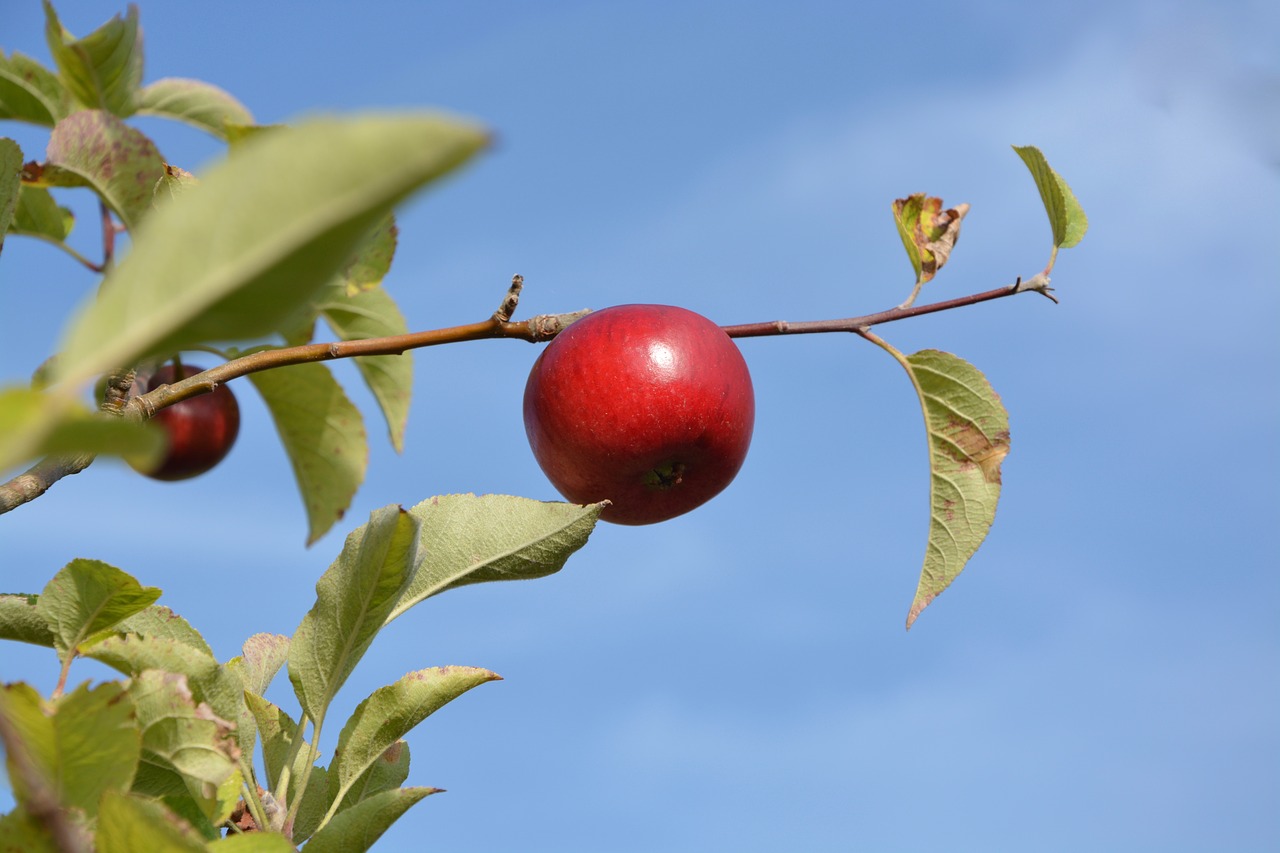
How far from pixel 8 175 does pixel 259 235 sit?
1.06m

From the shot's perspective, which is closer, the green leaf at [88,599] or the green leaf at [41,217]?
the green leaf at [88,599]

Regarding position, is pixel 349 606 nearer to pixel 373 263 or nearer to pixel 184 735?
pixel 184 735

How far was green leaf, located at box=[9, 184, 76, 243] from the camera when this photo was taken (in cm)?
273

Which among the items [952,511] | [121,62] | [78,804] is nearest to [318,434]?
[121,62]

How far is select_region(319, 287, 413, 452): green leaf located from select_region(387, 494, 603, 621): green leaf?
A: 3.70 ft

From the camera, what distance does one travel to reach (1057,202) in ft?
6.39

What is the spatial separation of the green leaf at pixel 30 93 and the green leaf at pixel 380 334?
754mm

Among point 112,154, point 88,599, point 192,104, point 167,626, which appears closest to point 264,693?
point 167,626

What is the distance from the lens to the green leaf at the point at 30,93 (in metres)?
2.57

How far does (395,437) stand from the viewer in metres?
2.82

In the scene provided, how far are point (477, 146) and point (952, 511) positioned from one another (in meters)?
1.59

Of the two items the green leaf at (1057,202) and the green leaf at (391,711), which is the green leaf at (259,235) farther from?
the green leaf at (1057,202)

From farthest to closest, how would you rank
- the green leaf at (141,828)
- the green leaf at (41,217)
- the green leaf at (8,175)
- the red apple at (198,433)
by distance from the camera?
the red apple at (198,433)
the green leaf at (41,217)
the green leaf at (8,175)
the green leaf at (141,828)

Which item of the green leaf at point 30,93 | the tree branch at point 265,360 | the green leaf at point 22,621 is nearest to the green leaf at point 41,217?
the green leaf at point 30,93
